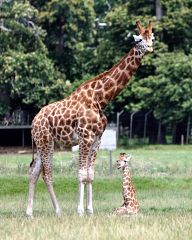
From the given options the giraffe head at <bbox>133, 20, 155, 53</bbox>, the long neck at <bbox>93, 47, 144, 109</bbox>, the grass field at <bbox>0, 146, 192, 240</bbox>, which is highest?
the giraffe head at <bbox>133, 20, 155, 53</bbox>

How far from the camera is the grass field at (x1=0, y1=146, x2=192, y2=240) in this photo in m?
10.7

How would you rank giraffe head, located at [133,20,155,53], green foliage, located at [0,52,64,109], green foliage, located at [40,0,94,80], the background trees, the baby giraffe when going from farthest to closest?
green foliage, located at [40,0,94,80] → the background trees → green foliage, located at [0,52,64,109] → giraffe head, located at [133,20,155,53] → the baby giraffe

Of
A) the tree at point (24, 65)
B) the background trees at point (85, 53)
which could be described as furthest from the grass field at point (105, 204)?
the tree at point (24, 65)

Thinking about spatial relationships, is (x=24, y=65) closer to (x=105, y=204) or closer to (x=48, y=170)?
(x=105, y=204)

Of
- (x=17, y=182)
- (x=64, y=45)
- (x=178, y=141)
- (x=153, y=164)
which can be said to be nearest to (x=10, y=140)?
(x=64, y=45)

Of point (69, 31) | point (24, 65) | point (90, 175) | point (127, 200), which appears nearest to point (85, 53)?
point (69, 31)

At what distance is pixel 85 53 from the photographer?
43.7 meters

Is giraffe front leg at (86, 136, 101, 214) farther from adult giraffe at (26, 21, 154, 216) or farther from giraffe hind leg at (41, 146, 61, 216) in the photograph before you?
giraffe hind leg at (41, 146, 61, 216)

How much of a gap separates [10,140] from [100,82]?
84.2ft

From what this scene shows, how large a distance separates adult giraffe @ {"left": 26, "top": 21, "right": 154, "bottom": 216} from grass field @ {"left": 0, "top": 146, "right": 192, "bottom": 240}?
73 centimetres

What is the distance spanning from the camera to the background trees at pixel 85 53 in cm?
3722

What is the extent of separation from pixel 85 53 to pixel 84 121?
30681 millimetres

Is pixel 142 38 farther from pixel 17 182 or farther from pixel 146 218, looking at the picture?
pixel 17 182

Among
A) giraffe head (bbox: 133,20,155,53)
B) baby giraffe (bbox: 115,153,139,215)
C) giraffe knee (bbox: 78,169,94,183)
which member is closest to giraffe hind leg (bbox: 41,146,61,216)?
giraffe knee (bbox: 78,169,94,183)
